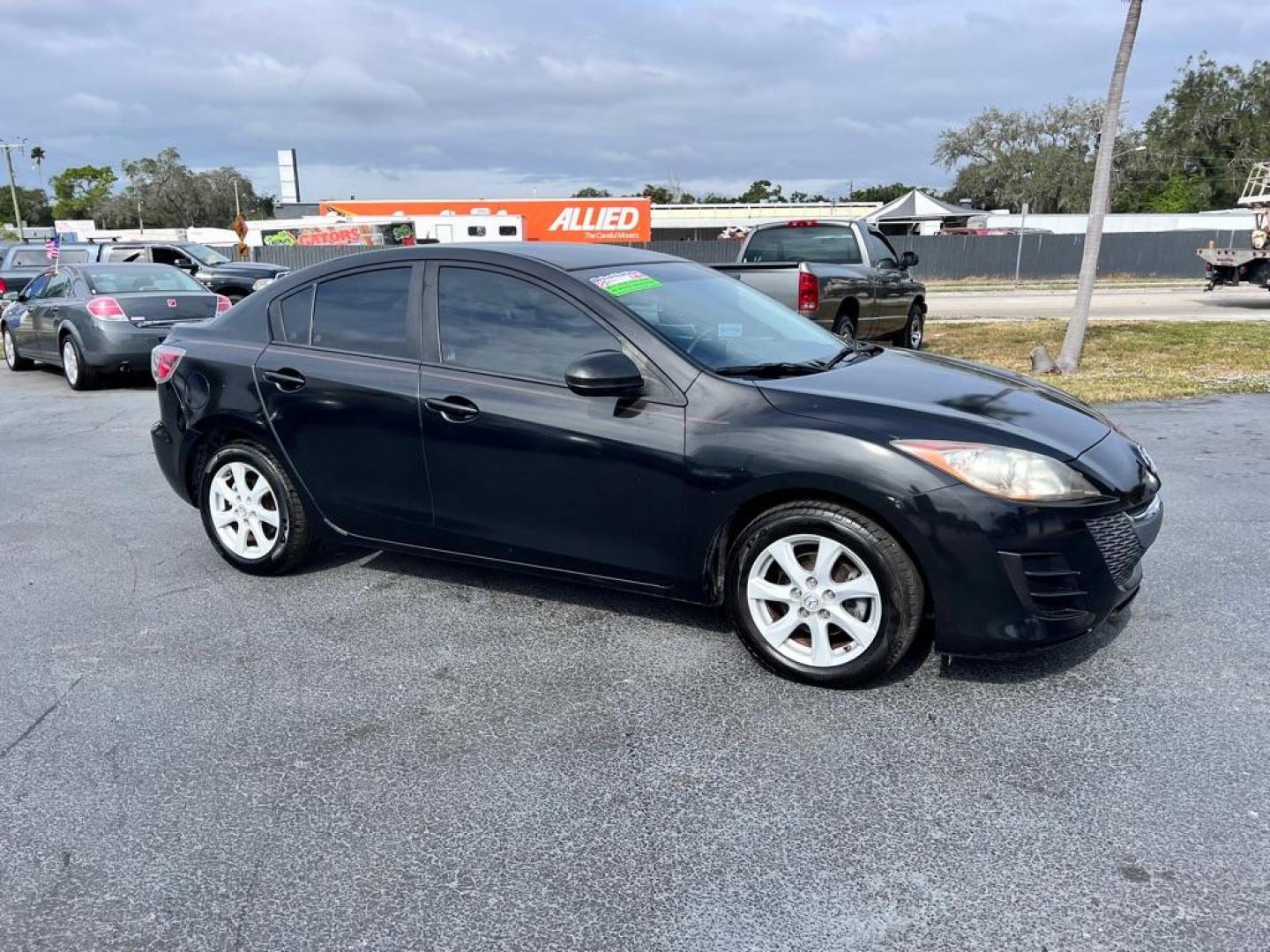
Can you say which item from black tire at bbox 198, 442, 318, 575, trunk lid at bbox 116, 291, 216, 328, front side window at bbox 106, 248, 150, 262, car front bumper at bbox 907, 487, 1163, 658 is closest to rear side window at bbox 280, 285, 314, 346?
black tire at bbox 198, 442, 318, 575

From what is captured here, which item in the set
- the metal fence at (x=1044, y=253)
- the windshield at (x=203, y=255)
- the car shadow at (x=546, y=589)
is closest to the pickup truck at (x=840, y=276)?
the car shadow at (x=546, y=589)

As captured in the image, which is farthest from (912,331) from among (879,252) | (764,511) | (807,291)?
(764,511)

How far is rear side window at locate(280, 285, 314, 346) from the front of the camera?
4.83 meters

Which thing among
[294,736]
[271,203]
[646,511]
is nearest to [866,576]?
[646,511]

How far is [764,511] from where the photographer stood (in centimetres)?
376

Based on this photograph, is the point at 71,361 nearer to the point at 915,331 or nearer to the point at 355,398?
the point at 355,398

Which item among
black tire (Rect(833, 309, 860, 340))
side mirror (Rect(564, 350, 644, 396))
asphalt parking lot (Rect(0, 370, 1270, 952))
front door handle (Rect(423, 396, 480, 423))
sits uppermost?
side mirror (Rect(564, 350, 644, 396))

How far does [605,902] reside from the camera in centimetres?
259

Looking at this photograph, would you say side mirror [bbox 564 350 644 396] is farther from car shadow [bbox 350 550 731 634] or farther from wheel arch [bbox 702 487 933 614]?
car shadow [bbox 350 550 731 634]

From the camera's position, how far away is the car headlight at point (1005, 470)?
3.44 metres

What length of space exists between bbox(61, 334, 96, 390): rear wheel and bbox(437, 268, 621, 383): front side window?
9.02 m

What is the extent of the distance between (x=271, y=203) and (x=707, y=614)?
399 feet

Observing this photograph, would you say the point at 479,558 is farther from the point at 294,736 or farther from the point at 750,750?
the point at 750,750

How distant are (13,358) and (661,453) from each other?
13361 millimetres
